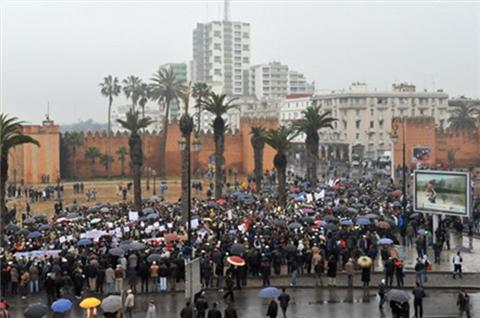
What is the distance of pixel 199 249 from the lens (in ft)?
81.0

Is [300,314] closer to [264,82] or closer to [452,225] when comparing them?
[452,225]

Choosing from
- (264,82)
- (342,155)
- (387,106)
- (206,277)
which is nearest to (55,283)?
(206,277)

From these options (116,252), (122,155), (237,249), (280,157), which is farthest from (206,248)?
(122,155)

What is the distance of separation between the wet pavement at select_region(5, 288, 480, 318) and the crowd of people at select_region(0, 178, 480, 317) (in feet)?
1.81

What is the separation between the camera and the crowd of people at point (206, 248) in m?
22.7

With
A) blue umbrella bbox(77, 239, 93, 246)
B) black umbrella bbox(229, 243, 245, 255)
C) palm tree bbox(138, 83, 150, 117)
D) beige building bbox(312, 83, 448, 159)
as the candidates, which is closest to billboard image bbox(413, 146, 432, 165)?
blue umbrella bbox(77, 239, 93, 246)

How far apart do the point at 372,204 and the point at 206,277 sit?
17.0 metres

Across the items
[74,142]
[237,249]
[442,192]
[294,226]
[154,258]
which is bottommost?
[154,258]

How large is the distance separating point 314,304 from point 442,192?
10561mm

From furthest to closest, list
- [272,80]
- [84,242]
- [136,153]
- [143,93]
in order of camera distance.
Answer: [272,80], [143,93], [136,153], [84,242]

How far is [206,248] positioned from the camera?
81.0 ft

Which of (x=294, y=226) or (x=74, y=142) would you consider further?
(x=74, y=142)

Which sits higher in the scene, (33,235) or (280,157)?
(280,157)

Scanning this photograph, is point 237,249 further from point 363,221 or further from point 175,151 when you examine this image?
point 175,151
